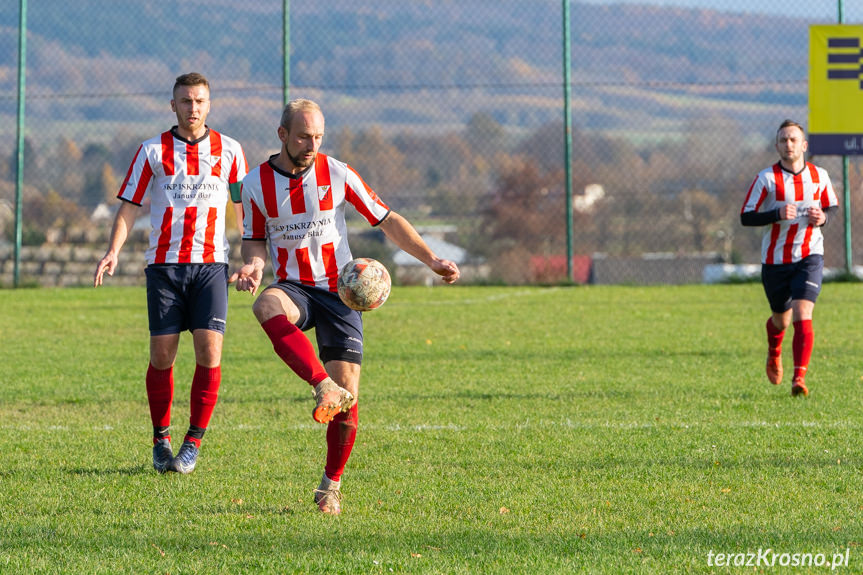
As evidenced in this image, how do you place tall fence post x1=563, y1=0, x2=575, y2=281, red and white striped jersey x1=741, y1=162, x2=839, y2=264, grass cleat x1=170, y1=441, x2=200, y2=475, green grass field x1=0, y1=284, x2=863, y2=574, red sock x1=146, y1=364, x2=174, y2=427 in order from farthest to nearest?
1. tall fence post x1=563, y1=0, x2=575, y2=281
2. red and white striped jersey x1=741, y1=162, x2=839, y2=264
3. red sock x1=146, y1=364, x2=174, y2=427
4. grass cleat x1=170, y1=441, x2=200, y2=475
5. green grass field x1=0, y1=284, x2=863, y2=574

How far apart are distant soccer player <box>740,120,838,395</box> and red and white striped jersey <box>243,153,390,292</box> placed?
4.13 meters

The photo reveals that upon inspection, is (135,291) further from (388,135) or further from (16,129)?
(388,135)

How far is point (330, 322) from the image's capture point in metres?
5.05

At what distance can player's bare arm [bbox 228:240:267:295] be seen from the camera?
487 centimetres

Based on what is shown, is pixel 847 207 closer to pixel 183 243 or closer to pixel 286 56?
pixel 286 56

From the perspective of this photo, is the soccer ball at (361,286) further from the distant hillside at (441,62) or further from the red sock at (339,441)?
the distant hillside at (441,62)

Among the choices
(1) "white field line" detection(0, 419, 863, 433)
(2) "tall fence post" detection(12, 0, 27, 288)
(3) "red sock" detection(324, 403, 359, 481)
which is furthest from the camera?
(2) "tall fence post" detection(12, 0, 27, 288)

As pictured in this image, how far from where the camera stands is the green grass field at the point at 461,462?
422 cm

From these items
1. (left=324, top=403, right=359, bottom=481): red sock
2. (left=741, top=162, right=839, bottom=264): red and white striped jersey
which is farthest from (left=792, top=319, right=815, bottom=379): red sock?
(left=324, top=403, right=359, bottom=481): red sock

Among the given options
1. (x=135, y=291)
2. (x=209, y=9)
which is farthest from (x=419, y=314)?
(x=209, y=9)

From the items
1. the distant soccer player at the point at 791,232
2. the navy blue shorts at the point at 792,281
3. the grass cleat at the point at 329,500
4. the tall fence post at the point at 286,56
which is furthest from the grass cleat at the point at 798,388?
the tall fence post at the point at 286,56

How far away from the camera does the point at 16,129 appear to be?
62.2 ft

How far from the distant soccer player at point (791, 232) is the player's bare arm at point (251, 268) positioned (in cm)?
437

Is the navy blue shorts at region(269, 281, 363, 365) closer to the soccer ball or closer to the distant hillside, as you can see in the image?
the soccer ball
